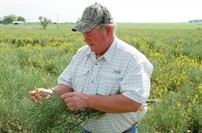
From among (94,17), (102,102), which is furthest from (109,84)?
(94,17)

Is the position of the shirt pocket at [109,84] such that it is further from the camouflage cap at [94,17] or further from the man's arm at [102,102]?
the camouflage cap at [94,17]

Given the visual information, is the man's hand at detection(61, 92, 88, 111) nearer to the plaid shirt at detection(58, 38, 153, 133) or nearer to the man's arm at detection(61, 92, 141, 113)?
the man's arm at detection(61, 92, 141, 113)

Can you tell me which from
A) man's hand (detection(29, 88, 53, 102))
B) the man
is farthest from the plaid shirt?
man's hand (detection(29, 88, 53, 102))

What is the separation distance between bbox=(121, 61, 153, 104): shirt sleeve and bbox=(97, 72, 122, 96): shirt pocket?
0.07m

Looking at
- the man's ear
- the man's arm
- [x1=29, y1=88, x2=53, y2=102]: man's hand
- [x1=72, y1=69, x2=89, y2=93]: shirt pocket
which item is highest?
the man's ear

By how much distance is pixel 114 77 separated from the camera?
2295mm

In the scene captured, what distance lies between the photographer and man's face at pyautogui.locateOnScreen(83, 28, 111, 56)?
2281mm

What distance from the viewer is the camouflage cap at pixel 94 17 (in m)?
2.25

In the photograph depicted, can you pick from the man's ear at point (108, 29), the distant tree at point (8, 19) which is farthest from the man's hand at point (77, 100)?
the distant tree at point (8, 19)

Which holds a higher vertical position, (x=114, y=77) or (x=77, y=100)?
(x=114, y=77)

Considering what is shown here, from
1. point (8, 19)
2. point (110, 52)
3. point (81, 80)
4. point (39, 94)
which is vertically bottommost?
point (8, 19)

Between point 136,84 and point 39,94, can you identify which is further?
point 39,94

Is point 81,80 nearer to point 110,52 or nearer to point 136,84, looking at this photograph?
point 110,52

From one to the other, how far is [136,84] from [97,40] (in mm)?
381
